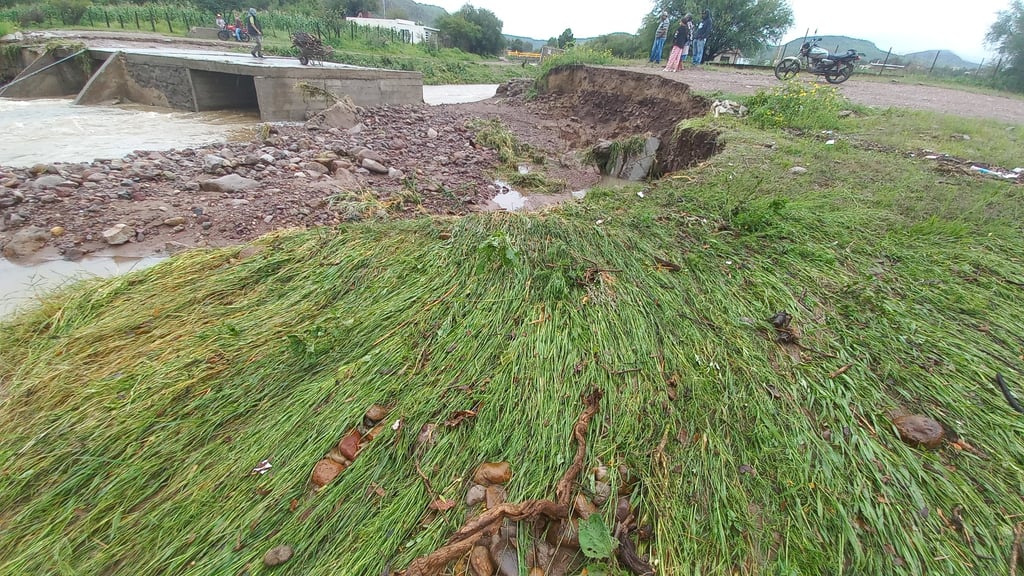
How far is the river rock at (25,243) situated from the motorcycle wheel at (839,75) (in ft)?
54.1

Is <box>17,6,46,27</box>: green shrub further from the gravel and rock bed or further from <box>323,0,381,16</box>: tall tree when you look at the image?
<box>323,0,381,16</box>: tall tree

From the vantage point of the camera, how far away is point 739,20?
2356 cm

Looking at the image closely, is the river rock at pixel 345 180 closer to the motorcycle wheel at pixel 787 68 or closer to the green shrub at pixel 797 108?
the green shrub at pixel 797 108

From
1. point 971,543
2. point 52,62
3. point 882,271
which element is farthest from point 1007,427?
point 52,62

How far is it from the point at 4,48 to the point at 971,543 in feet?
82.7

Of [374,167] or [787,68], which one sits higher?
[787,68]

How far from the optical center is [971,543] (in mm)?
1408

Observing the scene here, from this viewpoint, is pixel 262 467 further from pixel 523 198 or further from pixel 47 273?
pixel 523 198

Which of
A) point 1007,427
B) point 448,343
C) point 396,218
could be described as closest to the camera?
point 1007,427

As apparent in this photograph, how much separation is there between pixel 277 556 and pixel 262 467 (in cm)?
40

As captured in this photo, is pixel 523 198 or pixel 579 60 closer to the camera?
pixel 523 198

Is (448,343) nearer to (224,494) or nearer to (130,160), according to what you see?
(224,494)

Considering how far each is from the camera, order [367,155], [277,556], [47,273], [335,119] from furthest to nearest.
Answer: [335,119] → [367,155] → [47,273] → [277,556]

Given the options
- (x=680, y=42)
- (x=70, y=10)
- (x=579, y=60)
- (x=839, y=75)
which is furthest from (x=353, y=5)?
(x=839, y=75)
